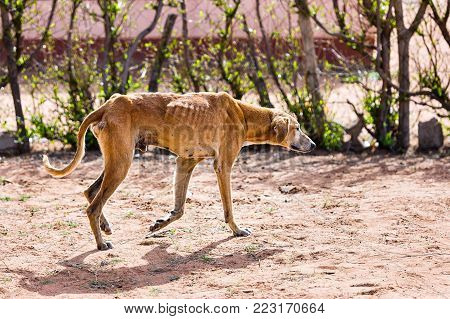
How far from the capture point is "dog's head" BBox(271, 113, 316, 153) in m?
7.88

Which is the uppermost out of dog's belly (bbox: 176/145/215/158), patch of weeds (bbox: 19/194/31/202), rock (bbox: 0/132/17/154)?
dog's belly (bbox: 176/145/215/158)

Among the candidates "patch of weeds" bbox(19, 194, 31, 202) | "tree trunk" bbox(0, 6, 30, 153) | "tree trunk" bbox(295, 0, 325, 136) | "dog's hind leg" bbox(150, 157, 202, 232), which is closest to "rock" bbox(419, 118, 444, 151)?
"tree trunk" bbox(295, 0, 325, 136)

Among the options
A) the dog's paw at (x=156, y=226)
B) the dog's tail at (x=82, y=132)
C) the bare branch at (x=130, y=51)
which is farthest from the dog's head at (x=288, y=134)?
the bare branch at (x=130, y=51)

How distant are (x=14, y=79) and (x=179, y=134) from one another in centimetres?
503

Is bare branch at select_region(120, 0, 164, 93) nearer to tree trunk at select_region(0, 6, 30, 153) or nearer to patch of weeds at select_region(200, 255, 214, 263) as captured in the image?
tree trunk at select_region(0, 6, 30, 153)

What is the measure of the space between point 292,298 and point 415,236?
78.8 inches

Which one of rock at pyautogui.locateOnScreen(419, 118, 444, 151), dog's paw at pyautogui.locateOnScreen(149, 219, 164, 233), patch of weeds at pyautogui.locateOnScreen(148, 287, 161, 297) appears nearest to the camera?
patch of weeds at pyautogui.locateOnScreen(148, 287, 161, 297)

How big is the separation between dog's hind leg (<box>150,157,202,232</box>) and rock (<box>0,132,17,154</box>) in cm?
454

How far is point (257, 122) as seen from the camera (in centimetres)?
788

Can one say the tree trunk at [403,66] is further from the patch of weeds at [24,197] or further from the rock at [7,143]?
the rock at [7,143]

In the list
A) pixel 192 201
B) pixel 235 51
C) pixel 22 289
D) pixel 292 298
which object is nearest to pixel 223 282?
pixel 292 298

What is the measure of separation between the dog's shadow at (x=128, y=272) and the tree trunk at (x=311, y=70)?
4.65m

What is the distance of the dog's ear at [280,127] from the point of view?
7.87 meters

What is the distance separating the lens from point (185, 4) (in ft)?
39.8
